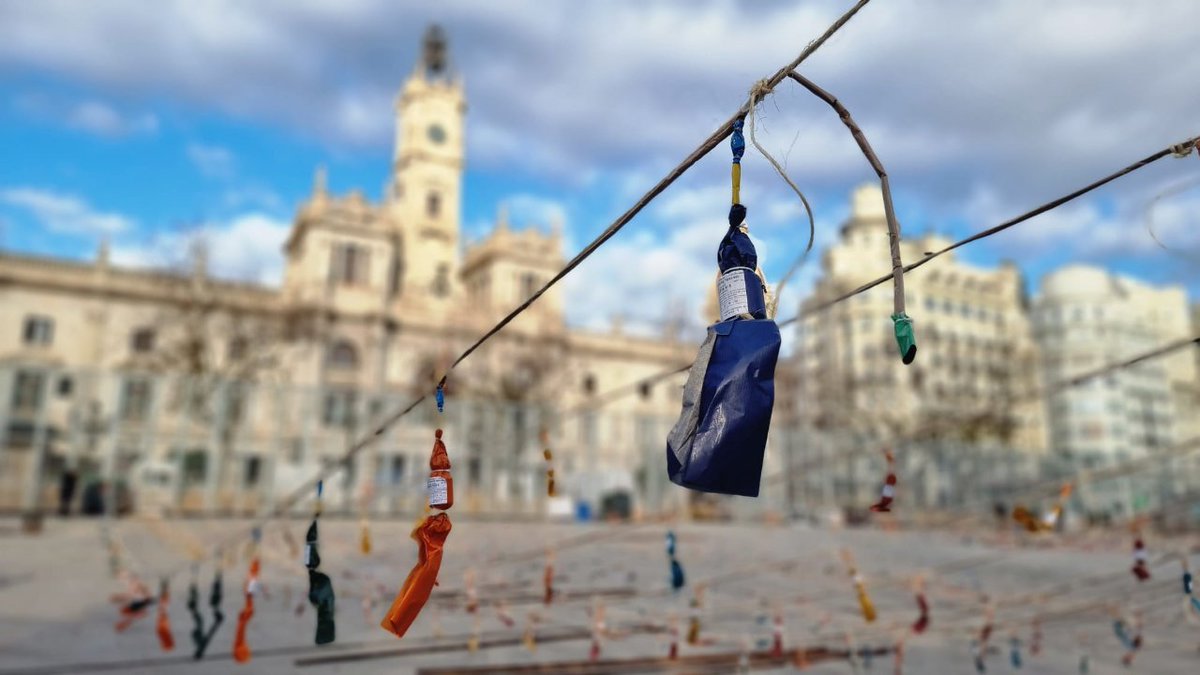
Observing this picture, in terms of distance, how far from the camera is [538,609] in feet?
28.0

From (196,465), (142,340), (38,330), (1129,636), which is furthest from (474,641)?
(38,330)

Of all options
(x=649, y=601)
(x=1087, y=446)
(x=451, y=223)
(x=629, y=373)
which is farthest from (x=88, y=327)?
(x=1087, y=446)

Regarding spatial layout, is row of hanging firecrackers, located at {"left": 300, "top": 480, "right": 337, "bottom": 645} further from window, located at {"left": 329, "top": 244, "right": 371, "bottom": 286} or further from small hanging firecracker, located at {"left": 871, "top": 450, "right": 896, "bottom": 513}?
window, located at {"left": 329, "top": 244, "right": 371, "bottom": 286}

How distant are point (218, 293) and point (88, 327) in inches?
301

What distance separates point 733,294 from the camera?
8.94 feet

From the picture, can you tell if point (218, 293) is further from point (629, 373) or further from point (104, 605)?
point (104, 605)

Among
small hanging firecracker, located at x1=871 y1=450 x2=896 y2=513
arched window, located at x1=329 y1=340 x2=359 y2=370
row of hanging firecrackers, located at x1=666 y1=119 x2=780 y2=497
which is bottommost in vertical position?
small hanging firecracker, located at x1=871 y1=450 x2=896 y2=513

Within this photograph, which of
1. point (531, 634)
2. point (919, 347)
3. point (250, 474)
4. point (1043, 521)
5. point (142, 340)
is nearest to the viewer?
point (1043, 521)

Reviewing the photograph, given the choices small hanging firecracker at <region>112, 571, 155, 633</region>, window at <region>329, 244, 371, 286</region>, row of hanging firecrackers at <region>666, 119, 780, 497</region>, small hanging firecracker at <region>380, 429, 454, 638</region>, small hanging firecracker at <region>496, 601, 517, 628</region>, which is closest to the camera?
row of hanging firecrackers at <region>666, 119, 780, 497</region>

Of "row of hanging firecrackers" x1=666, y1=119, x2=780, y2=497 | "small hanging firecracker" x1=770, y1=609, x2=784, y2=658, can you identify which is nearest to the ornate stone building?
"small hanging firecracker" x1=770, y1=609, x2=784, y2=658

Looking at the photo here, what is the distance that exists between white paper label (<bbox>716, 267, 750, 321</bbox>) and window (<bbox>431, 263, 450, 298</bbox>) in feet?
167

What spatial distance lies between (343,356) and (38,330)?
46.5 feet

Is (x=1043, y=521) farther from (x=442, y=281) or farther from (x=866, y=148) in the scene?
(x=442, y=281)

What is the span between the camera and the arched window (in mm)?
43844
